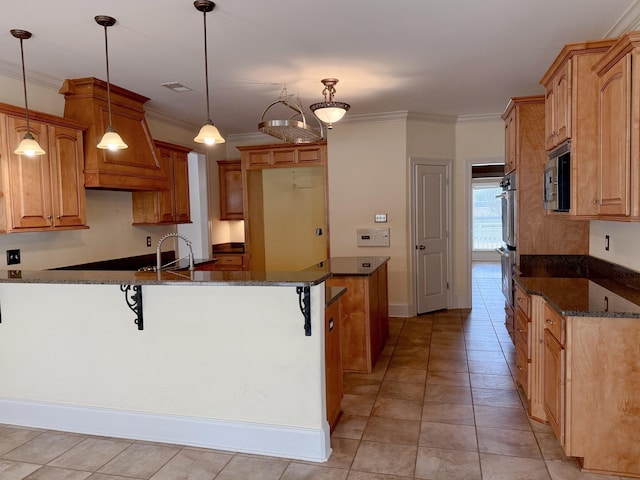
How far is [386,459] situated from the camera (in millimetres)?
2510

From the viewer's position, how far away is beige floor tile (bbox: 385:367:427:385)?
12.0 feet

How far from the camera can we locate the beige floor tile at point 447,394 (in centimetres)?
327

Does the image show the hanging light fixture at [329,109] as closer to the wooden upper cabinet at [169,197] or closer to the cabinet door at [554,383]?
the wooden upper cabinet at [169,197]

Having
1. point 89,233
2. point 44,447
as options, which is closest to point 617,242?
point 44,447

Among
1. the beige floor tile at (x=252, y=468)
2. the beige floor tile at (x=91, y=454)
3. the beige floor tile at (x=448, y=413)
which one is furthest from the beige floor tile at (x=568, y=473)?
the beige floor tile at (x=91, y=454)

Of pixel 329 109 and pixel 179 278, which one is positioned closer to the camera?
pixel 179 278

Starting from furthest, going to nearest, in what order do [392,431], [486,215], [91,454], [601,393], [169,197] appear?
[486,215], [169,197], [392,431], [91,454], [601,393]

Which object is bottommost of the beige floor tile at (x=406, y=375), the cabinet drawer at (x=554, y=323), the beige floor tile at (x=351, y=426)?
the beige floor tile at (x=351, y=426)

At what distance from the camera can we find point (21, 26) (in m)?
2.87

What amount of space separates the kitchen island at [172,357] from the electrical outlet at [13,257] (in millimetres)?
507

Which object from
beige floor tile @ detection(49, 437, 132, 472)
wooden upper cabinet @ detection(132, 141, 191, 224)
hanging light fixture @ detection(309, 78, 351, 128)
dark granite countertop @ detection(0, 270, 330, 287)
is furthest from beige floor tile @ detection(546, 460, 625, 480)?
wooden upper cabinet @ detection(132, 141, 191, 224)

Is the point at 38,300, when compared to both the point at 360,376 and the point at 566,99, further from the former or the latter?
the point at 566,99

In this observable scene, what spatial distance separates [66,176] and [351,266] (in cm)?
247

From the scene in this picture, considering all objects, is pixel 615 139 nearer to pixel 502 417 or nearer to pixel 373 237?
pixel 502 417
